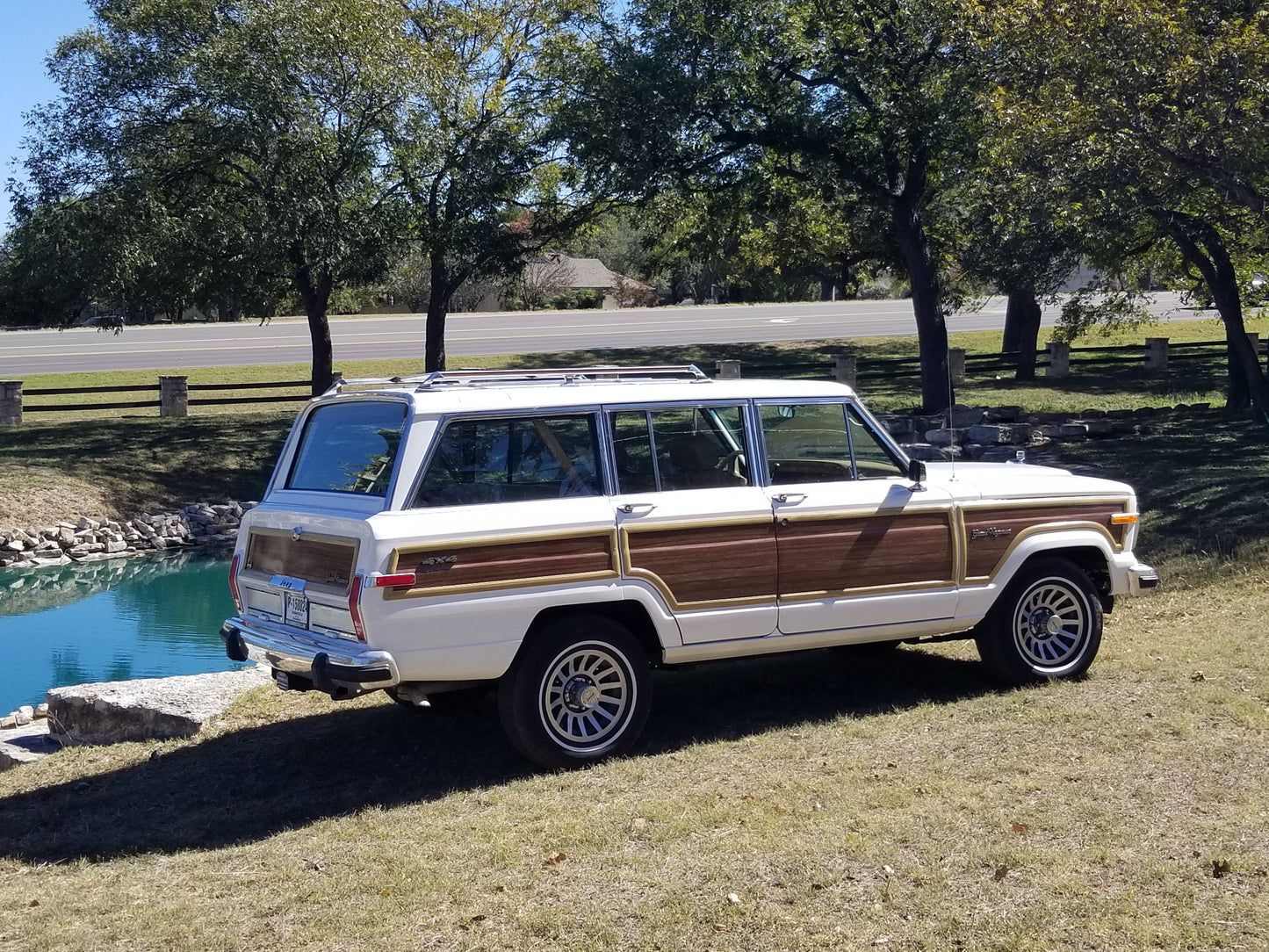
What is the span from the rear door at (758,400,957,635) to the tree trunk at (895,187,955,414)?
17156 mm

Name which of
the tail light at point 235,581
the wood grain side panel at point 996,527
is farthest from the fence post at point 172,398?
the wood grain side panel at point 996,527

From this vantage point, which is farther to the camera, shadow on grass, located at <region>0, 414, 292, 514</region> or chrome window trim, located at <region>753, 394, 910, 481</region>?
shadow on grass, located at <region>0, 414, 292, 514</region>

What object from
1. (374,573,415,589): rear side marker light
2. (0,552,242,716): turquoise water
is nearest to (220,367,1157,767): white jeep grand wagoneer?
(374,573,415,589): rear side marker light

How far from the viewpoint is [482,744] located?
7.52 m

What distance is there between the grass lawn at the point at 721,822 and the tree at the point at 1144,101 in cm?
722

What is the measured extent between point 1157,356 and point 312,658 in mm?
32988

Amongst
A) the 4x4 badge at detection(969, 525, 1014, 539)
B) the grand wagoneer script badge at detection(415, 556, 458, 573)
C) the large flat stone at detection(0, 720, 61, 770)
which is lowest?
the large flat stone at detection(0, 720, 61, 770)

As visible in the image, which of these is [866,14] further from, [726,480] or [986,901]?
[986,901]

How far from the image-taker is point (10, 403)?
27.3m

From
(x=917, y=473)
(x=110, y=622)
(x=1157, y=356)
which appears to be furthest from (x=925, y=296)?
(x=917, y=473)

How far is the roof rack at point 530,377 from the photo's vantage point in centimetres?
707

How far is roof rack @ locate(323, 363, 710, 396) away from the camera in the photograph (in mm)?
7070

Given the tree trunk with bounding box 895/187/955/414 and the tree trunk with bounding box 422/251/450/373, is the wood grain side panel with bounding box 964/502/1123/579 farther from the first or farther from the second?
the tree trunk with bounding box 422/251/450/373

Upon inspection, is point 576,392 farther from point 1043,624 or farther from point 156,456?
point 156,456
